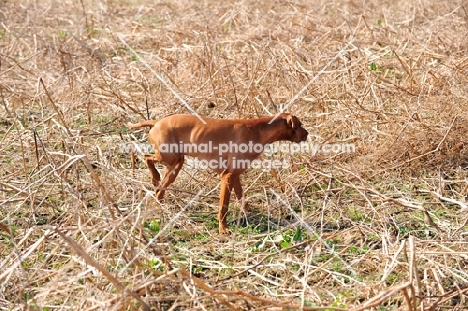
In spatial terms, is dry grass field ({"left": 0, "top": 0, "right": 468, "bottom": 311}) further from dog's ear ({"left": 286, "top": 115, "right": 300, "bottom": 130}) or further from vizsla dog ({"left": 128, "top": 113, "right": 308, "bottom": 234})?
dog's ear ({"left": 286, "top": 115, "right": 300, "bottom": 130})

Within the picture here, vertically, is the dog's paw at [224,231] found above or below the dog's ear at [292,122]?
below

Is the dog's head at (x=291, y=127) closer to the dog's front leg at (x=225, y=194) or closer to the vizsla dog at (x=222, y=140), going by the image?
the vizsla dog at (x=222, y=140)

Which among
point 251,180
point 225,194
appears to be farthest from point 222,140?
point 251,180

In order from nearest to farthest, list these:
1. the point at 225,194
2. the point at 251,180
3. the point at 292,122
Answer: the point at 225,194, the point at 292,122, the point at 251,180

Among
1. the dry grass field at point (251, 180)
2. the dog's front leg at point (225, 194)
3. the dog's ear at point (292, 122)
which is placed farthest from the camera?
the dog's ear at point (292, 122)

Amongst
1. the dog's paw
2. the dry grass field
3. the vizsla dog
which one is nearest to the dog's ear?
the vizsla dog

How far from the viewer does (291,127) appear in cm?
454

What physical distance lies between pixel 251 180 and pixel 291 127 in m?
0.82

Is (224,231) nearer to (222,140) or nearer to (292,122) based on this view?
(222,140)

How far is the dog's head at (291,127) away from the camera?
4.52m

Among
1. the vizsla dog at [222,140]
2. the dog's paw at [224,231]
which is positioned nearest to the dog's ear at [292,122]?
the vizsla dog at [222,140]

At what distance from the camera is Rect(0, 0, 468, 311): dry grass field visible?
362 cm

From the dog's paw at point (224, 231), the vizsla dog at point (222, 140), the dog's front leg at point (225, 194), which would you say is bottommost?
the dog's paw at point (224, 231)

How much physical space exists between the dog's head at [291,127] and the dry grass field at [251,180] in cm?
39
